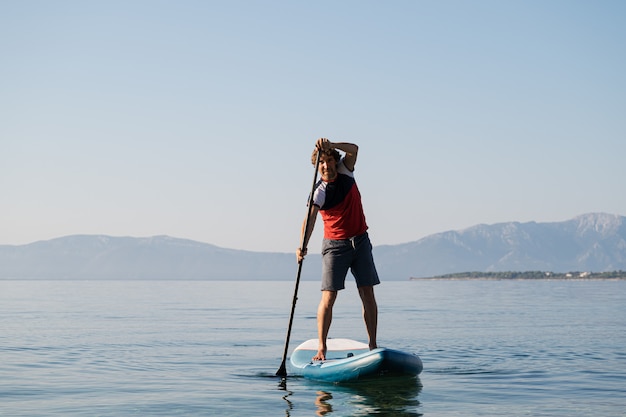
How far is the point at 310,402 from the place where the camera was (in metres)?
8.77

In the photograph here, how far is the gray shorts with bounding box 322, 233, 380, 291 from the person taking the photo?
10.3 metres

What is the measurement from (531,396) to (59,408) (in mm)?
4949

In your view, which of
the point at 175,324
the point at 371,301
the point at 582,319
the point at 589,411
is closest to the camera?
the point at 589,411

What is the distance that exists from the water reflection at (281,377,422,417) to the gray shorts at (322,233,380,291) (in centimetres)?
123

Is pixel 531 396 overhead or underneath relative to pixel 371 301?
underneath

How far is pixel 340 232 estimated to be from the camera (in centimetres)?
1034

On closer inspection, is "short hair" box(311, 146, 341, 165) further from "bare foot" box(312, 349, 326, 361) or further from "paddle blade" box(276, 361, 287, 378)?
"paddle blade" box(276, 361, 287, 378)

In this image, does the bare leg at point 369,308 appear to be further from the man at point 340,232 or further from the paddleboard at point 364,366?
the paddleboard at point 364,366

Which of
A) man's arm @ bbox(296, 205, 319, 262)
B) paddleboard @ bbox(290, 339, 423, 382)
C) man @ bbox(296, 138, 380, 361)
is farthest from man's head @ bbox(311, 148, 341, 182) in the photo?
paddleboard @ bbox(290, 339, 423, 382)

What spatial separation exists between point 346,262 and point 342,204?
2.36 feet

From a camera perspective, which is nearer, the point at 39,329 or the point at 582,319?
the point at 39,329

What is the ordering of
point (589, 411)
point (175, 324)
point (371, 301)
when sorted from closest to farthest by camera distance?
point (589, 411) < point (371, 301) < point (175, 324)

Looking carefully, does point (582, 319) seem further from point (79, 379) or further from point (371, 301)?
point (79, 379)

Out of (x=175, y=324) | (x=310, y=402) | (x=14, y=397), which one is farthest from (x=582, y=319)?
(x=14, y=397)
